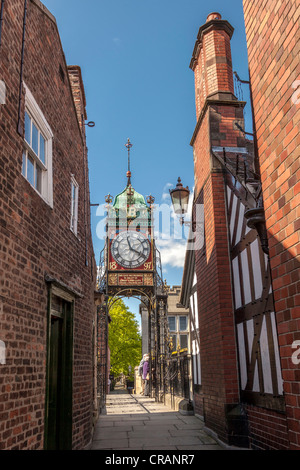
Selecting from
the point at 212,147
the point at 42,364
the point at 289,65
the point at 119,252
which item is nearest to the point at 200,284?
the point at 212,147

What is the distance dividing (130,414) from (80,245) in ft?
22.6

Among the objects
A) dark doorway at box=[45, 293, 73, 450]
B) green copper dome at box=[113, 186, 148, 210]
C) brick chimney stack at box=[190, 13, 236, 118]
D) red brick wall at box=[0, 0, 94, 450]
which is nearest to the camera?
red brick wall at box=[0, 0, 94, 450]

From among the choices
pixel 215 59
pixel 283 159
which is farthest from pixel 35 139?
pixel 215 59

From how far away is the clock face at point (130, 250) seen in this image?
20.0m

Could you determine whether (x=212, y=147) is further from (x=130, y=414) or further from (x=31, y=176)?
(x=130, y=414)

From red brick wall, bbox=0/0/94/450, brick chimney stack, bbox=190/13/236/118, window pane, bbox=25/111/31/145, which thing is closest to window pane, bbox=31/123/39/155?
window pane, bbox=25/111/31/145

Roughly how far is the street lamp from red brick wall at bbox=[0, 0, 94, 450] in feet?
8.62

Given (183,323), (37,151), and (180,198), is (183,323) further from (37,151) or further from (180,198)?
(37,151)

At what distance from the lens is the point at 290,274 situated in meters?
3.27

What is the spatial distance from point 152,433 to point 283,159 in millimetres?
7098

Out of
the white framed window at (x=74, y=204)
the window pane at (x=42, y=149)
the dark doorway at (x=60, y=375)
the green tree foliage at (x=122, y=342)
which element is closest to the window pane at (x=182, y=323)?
the green tree foliage at (x=122, y=342)

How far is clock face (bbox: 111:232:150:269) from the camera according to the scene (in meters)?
20.0

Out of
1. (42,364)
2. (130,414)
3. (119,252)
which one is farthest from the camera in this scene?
(119,252)

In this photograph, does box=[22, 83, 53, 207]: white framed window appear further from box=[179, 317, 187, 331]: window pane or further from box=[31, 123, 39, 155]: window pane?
box=[179, 317, 187, 331]: window pane
